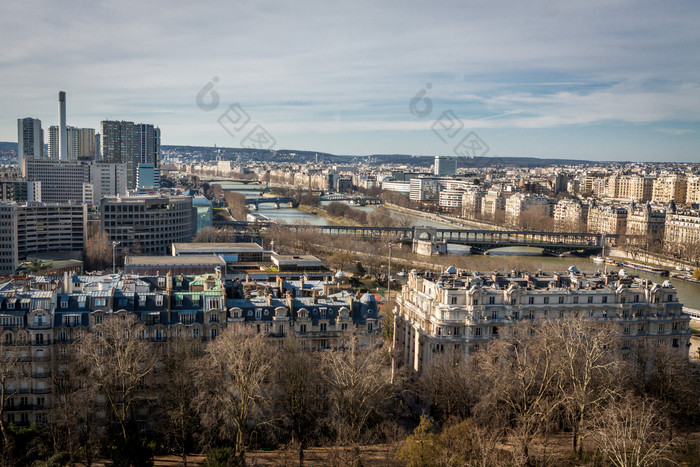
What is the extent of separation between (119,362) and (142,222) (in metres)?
28.0

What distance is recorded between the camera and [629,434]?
11.3 metres

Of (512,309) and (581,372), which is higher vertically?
(512,309)

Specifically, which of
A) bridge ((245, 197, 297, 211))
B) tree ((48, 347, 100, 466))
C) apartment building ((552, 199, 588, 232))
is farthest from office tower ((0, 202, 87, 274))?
bridge ((245, 197, 297, 211))

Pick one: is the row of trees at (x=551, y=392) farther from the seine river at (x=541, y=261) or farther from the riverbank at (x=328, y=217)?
the riverbank at (x=328, y=217)

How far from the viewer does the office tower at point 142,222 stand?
3962 cm

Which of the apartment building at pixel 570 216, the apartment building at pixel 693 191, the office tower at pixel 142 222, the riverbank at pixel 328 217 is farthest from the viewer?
the apartment building at pixel 693 191

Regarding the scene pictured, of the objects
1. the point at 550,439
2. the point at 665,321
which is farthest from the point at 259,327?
the point at 665,321

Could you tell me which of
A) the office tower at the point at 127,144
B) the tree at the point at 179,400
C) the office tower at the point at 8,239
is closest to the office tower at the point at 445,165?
the office tower at the point at 127,144

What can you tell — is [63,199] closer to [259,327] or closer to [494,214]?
[494,214]

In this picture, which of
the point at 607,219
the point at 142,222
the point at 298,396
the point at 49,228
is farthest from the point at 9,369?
the point at 607,219

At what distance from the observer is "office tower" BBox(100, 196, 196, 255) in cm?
3962

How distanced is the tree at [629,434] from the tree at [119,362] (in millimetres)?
8424

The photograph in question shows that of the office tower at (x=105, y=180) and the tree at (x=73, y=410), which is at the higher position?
the office tower at (x=105, y=180)

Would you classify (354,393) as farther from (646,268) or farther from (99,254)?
(646,268)
